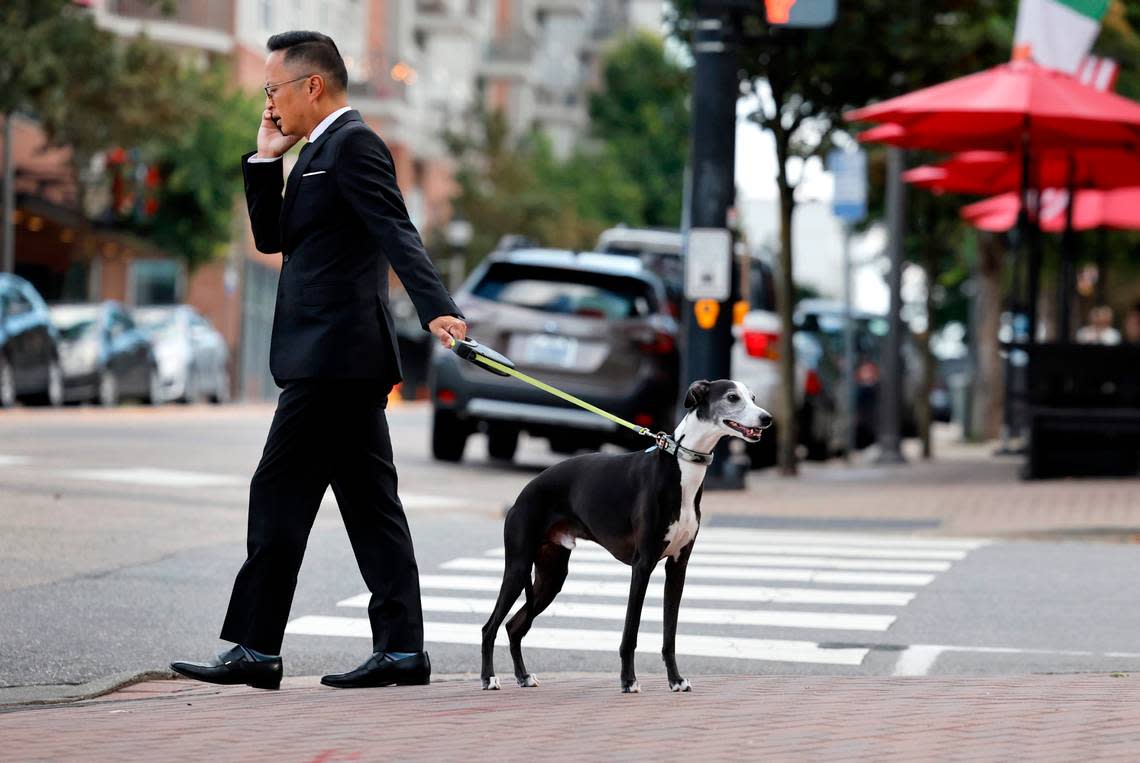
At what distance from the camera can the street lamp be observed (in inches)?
2251

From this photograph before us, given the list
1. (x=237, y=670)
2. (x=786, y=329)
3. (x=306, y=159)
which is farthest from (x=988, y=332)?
(x=237, y=670)

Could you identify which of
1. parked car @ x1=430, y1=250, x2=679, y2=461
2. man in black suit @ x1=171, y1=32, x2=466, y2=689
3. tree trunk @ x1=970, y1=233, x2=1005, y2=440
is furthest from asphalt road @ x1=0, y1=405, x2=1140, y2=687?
tree trunk @ x1=970, y1=233, x2=1005, y2=440

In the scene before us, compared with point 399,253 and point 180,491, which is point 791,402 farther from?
point 399,253

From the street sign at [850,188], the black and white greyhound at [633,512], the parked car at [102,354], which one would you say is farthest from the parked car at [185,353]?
the black and white greyhound at [633,512]

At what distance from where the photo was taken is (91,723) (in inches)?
247

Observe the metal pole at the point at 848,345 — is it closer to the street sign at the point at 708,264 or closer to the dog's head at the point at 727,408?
the street sign at the point at 708,264

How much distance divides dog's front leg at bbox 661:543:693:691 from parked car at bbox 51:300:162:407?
77.3 ft

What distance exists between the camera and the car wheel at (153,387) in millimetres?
33281

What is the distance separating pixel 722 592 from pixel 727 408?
3759 mm

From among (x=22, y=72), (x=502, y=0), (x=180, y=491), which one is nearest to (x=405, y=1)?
(x=502, y=0)

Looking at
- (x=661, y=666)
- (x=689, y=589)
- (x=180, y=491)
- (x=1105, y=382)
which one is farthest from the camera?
(x=1105, y=382)

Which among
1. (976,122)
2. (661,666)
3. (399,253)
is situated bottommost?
(661,666)

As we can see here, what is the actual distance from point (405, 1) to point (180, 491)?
5637cm

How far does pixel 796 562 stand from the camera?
39.5 feet
